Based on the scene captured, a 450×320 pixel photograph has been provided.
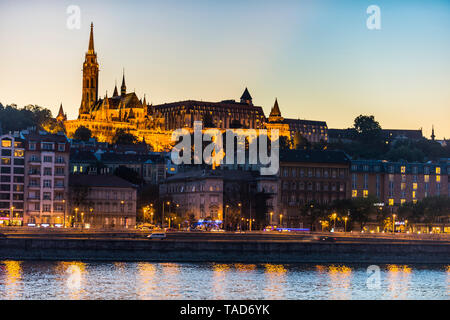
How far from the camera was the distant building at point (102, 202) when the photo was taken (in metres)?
144

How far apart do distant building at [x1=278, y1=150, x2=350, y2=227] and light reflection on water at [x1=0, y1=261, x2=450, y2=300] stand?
6881 centimetres

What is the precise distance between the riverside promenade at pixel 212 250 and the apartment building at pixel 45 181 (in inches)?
1454

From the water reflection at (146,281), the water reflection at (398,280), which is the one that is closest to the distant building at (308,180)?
the water reflection at (398,280)

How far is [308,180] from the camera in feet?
541

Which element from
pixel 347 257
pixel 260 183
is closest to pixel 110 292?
pixel 347 257

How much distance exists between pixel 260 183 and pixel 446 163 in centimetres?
4071

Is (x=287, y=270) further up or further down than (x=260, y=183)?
further down

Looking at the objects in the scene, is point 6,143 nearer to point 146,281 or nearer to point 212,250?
point 212,250

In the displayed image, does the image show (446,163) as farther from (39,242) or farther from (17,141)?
(39,242)

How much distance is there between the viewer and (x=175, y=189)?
173 meters

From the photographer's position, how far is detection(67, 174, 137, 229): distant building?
144 m

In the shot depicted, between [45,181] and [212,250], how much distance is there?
1990 inches

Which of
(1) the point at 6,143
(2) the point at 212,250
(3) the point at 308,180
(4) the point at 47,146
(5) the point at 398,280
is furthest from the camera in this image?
(3) the point at 308,180

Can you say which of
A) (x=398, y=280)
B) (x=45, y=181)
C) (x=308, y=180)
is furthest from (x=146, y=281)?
(x=308, y=180)
